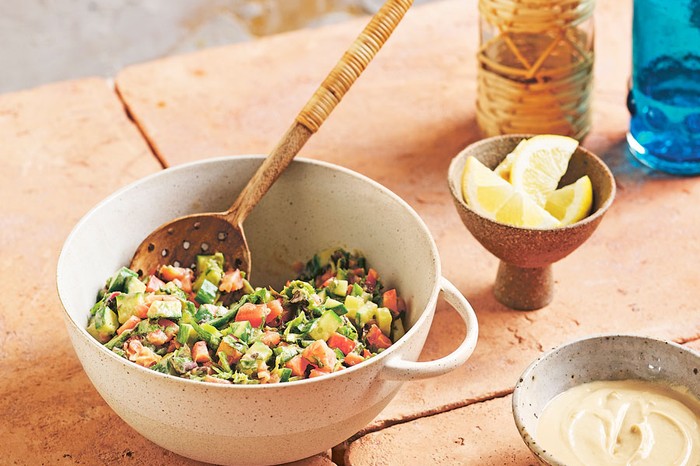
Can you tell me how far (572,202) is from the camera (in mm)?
1314

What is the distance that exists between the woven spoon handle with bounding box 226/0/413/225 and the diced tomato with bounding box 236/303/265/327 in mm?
192

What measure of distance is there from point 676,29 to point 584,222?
525 mm

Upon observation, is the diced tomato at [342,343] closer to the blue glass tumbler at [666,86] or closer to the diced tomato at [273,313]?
the diced tomato at [273,313]

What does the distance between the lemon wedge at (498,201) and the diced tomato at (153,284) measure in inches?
17.1

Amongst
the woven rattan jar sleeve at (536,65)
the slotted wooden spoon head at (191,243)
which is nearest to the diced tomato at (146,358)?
the slotted wooden spoon head at (191,243)

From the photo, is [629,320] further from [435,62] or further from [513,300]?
[435,62]

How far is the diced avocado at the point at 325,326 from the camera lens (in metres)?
1.11

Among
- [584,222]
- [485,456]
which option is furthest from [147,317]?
[584,222]

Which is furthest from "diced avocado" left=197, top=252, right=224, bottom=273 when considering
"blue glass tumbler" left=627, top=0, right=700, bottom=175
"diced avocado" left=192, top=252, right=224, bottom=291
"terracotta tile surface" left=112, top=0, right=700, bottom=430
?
"blue glass tumbler" left=627, top=0, right=700, bottom=175

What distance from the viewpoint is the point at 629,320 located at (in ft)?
4.38

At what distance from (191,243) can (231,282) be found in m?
0.10

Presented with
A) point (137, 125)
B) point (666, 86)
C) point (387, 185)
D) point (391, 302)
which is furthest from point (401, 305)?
point (137, 125)

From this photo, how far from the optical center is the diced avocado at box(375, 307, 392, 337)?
1165mm

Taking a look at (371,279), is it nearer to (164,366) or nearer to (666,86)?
(164,366)
